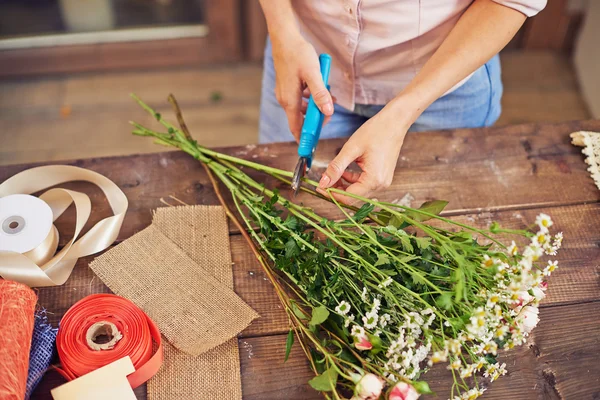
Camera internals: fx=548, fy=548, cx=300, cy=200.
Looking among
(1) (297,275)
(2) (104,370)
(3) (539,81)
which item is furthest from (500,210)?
(3) (539,81)

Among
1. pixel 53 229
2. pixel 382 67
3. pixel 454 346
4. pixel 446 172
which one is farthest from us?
pixel 382 67

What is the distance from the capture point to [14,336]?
33.5 inches

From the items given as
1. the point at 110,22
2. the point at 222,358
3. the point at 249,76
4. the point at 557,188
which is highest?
the point at 557,188

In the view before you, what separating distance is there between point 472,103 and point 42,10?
2.07 m

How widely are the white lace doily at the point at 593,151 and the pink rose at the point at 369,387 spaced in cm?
73

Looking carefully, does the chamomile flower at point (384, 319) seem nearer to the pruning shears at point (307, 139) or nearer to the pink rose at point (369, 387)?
the pink rose at point (369, 387)

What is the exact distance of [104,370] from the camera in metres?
0.88

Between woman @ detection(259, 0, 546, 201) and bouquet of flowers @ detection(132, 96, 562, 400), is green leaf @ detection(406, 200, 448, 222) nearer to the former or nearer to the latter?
bouquet of flowers @ detection(132, 96, 562, 400)

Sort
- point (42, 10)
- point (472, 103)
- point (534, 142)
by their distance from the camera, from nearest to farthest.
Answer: point (534, 142) → point (472, 103) → point (42, 10)

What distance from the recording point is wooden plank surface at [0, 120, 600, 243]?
45.8 inches

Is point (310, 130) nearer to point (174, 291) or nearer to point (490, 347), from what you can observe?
point (174, 291)

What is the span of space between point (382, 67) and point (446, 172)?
309 mm

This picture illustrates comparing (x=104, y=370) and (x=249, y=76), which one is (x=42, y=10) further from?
(x=104, y=370)

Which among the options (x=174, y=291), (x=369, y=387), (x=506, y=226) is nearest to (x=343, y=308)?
(x=369, y=387)
